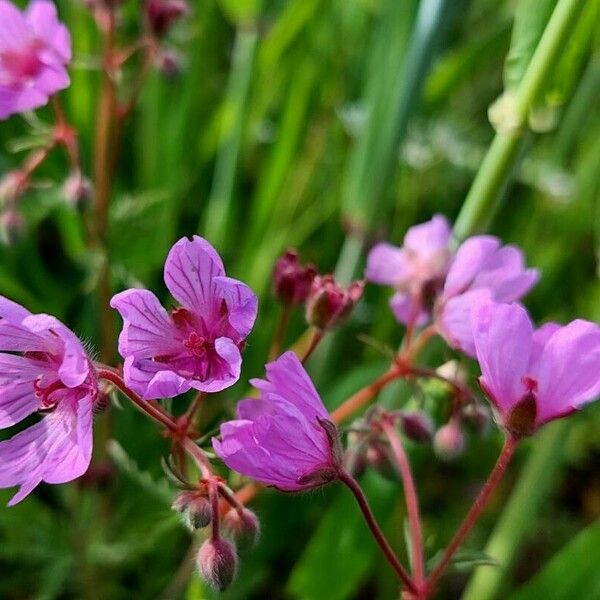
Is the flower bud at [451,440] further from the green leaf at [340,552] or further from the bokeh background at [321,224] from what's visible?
the green leaf at [340,552]

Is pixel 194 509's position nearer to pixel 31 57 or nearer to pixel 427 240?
pixel 427 240

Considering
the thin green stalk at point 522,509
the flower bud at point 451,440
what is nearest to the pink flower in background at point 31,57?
the flower bud at point 451,440

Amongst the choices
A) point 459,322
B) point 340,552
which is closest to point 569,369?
point 459,322

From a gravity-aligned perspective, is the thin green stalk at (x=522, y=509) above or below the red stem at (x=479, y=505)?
below

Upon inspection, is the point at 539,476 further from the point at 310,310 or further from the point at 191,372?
the point at 191,372

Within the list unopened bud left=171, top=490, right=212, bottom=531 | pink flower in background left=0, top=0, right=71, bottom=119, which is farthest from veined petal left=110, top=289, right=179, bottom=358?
pink flower in background left=0, top=0, right=71, bottom=119

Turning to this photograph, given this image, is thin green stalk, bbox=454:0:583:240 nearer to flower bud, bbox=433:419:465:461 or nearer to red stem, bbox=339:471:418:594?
flower bud, bbox=433:419:465:461

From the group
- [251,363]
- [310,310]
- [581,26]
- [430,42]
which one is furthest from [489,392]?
[251,363]
